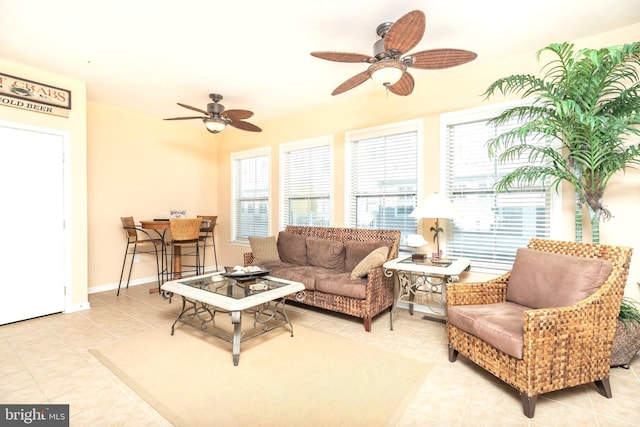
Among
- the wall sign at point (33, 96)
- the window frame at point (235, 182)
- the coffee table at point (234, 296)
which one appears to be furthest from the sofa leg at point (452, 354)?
the wall sign at point (33, 96)

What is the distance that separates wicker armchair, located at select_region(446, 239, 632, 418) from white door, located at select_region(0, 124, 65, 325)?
14.5 feet

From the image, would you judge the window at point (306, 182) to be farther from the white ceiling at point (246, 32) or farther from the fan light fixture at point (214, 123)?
the fan light fixture at point (214, 123)

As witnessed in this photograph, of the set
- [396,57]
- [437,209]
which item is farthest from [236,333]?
[396,57]

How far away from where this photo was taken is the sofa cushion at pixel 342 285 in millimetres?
3036

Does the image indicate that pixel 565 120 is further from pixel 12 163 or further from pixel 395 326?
pixel 12 163

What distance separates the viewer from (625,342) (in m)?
2.20

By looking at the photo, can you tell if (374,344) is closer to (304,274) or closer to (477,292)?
(477,292)

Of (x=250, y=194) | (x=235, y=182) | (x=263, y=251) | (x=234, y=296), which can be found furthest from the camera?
(x=235, y=182)

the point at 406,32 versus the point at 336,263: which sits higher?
the point at 406,32

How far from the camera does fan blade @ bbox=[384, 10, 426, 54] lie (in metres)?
1.77

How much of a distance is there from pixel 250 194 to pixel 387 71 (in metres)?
3.87

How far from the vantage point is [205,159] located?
5.89 m

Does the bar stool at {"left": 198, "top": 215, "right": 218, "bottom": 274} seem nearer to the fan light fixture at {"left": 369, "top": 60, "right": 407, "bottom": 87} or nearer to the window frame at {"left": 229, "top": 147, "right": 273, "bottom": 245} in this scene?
the window frame at {"left": 229, "top": 147, "right": 273, "bottom": 245}

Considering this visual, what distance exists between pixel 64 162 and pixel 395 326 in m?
4.21
